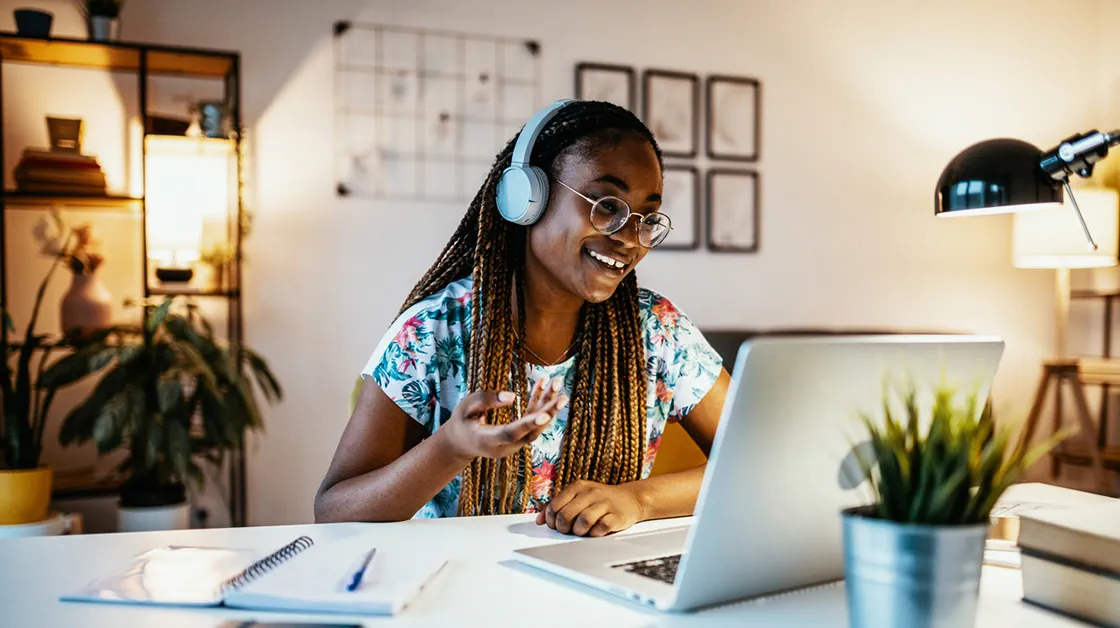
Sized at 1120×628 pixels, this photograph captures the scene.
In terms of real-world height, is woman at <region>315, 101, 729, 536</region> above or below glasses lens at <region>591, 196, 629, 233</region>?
below

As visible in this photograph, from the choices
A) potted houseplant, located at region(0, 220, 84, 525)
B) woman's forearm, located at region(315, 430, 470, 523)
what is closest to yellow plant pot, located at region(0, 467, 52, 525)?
potted houseplant, located at region(0, 220, 84, 525)

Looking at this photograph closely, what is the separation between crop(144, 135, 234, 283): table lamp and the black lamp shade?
8.16 ft

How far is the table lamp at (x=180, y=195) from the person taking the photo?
9.52ft

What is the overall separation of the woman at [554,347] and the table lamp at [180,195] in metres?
1.72

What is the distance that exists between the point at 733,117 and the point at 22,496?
9.55 ft

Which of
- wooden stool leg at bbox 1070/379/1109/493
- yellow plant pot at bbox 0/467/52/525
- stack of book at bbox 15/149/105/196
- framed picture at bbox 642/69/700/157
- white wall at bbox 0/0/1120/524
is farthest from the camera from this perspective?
wooden stool leg at bbox 1070/379/1109/493

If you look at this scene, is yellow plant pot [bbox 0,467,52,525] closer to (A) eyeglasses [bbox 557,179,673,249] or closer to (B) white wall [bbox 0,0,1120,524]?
(B) white wall [bbox 0,0,1120,524]

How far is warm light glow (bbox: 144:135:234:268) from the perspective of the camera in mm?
2900

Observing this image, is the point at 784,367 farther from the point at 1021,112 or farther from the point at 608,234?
the point at 1021,112

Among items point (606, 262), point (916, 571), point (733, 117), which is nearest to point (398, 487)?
point (606, 262)

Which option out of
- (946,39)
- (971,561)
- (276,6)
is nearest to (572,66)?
(276,6)

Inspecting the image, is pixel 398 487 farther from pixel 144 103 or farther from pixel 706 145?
pixel 706 145

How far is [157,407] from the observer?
8.55 ft

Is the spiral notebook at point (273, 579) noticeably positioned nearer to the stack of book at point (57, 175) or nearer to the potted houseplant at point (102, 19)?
the stack of book at point (57, 175)
